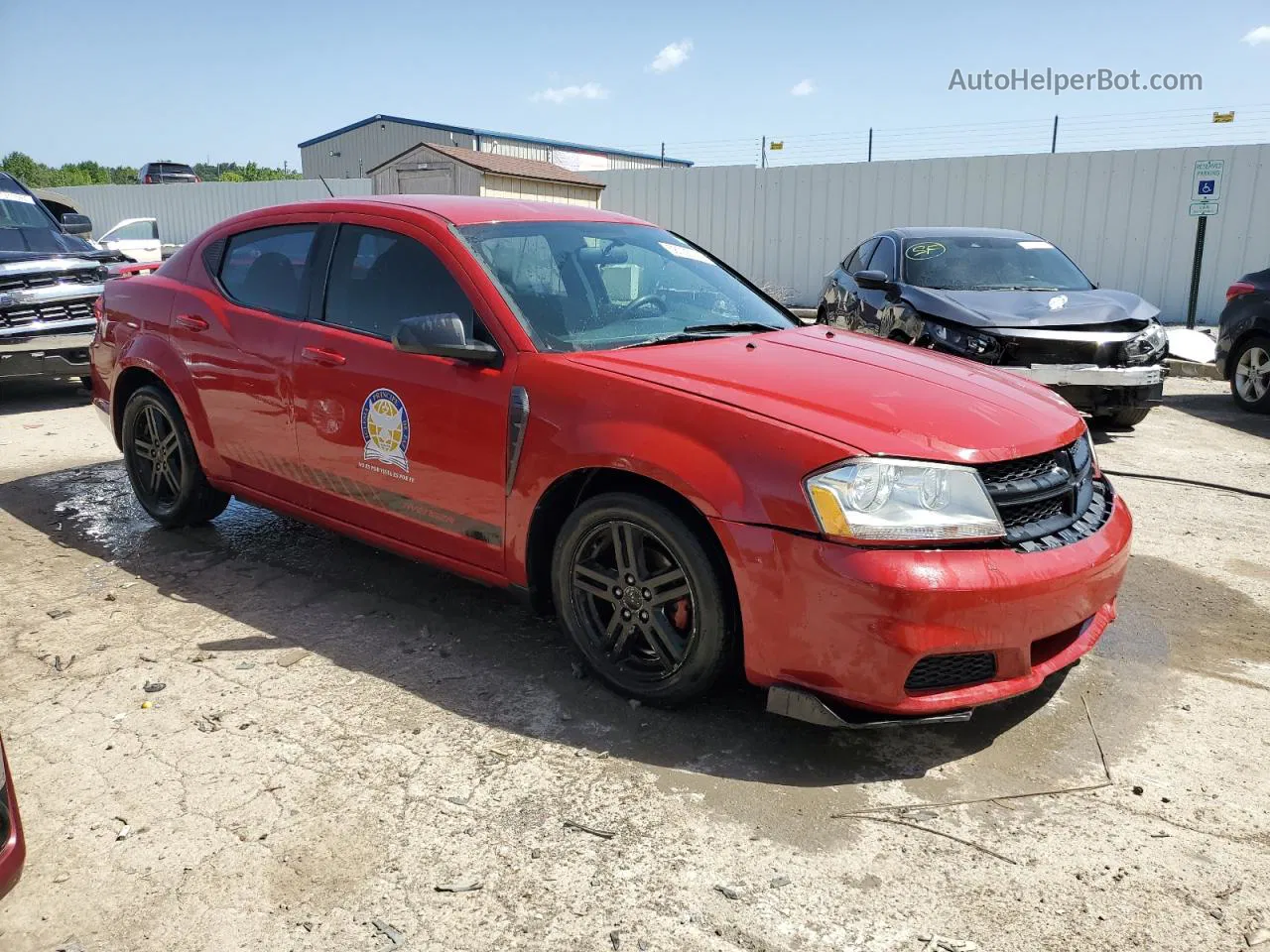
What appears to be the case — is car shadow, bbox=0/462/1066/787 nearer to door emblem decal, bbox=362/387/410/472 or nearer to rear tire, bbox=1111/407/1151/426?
door emblem decal, bbox=362/387/410/472

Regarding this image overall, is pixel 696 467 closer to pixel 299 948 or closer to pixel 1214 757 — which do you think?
pixel 299 948

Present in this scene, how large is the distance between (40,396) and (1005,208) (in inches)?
535

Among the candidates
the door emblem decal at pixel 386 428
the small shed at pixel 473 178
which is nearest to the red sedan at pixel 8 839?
the door emblem decal at pixel 386 428

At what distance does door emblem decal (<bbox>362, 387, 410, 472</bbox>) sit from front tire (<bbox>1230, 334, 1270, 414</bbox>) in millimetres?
7939

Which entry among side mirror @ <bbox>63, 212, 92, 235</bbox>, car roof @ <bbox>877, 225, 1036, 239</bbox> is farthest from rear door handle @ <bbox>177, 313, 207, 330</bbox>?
side mirror @ <bbox>63, 212, 92, 235</bbox>

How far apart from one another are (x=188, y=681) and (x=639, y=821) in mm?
1791

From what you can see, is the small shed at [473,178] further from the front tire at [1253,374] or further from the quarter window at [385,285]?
the quarter window at [385,285]

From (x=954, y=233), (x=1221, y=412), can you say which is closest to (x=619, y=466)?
(x=954, y=233)

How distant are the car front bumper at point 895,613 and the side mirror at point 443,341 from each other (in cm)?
108

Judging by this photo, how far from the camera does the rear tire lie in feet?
24.3

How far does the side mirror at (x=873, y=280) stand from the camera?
302 inches

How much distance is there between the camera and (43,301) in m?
8.60

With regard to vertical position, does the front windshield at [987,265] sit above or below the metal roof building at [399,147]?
below

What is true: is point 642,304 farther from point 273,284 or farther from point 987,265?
point 987,265
